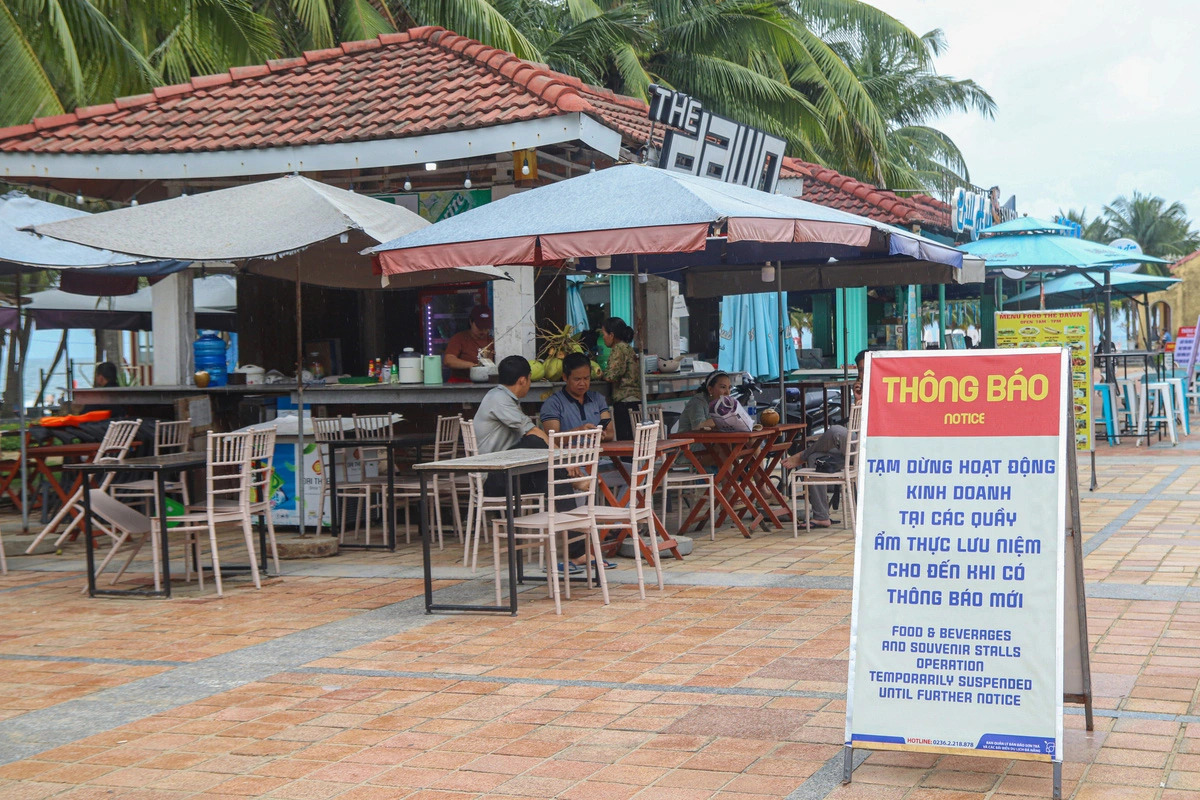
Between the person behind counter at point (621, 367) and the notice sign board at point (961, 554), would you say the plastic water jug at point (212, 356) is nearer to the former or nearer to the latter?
the person behind counter at point (621, 367)

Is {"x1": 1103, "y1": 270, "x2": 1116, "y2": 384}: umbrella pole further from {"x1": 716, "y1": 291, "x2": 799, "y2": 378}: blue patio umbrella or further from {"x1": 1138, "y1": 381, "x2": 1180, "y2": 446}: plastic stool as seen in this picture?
{"x1": 716, "y1": 291, "x2": 799, "y2": 378}: blue patio umbrella

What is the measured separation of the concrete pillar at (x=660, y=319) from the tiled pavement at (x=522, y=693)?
5742mm

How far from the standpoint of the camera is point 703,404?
9484 mm

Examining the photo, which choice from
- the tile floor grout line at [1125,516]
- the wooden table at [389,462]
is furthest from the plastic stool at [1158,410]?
the wooden table at [389,462]

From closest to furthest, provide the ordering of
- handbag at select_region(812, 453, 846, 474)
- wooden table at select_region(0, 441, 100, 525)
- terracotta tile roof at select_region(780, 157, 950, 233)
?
handbag at select_region(812, 453, 846, 474)
wooden table at select_region(0, 441, 100, 525)
terracotta tile roof at select_region(780, 157, 950, 233)

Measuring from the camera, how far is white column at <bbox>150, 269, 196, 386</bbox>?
12.0 m

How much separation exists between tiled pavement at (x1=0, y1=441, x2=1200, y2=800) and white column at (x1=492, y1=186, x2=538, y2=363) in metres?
2.94

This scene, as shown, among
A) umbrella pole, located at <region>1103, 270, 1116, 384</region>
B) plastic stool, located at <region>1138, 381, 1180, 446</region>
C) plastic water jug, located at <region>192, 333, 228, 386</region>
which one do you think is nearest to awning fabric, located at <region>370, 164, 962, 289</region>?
plastic water jug, located at <region>192, 333, 228, 386</region>

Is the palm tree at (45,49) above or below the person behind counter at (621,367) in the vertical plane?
above

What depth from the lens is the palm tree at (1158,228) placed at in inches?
3051

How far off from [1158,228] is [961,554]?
272 ft

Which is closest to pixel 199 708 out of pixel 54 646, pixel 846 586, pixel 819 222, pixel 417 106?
pixel 54 646

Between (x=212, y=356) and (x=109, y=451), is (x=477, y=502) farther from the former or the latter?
(x=212, y=356)

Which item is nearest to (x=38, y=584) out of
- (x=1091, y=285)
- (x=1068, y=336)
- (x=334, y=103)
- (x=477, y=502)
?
(x=477, y=502)
